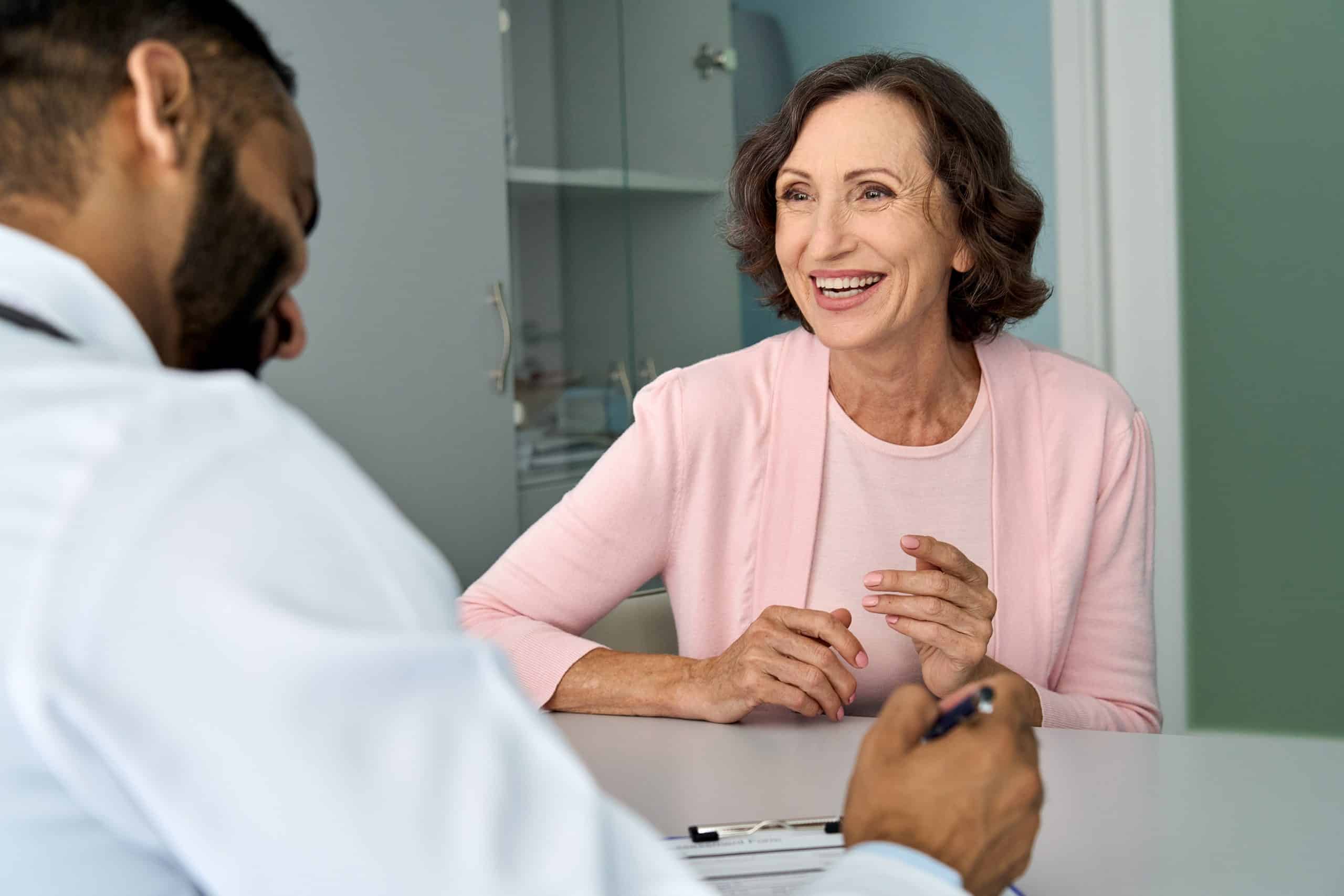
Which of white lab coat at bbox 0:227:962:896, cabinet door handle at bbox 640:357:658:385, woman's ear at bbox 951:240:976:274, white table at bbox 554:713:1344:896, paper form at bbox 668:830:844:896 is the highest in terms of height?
woman's ear at bbox 951:240:976:274

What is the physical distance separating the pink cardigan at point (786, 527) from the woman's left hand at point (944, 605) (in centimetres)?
25

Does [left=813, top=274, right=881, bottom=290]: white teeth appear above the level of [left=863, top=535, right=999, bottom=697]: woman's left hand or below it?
above

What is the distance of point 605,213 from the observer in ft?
10.1

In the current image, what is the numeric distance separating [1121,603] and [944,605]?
39cm

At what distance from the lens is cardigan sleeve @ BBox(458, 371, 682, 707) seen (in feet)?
4.75

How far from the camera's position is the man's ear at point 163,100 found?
53 centimetres

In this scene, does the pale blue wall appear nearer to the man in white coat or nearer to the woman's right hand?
the woman's right hand

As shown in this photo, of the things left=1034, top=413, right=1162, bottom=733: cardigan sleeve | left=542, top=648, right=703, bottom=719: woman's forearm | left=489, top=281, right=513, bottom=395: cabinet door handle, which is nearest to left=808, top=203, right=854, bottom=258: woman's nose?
left=1034, top=413, right=1162, bottom=733: cardigan sleeve

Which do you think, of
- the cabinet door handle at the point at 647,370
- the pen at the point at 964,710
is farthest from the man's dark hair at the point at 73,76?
the cabinet door handle at the point at 647,370

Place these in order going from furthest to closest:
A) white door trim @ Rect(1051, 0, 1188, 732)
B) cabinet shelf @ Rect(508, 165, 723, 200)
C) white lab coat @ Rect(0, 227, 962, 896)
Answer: cabinet shelf @ Rect(508, 165, 723, 200) → white door trim @ Rect(1051, 0, 1188, 732) → white lab coat @ Rect(0, 227, 962, 896)

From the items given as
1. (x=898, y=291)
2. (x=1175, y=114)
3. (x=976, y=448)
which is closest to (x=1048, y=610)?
(x=976, y=448)

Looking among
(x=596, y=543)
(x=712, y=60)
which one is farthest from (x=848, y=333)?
(x=712, y=60)

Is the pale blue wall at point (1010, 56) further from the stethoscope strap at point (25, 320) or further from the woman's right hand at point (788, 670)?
the stethoscope strap at point (25, 320)

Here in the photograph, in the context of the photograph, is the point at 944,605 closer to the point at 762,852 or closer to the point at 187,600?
the point at 762,852
